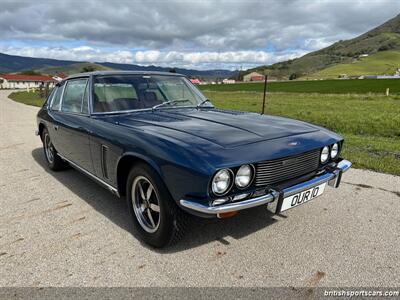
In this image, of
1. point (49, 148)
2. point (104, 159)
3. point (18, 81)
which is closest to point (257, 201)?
point (104, 159)

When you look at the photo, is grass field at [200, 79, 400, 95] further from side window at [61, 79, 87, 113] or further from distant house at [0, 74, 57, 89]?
distant house at [0, 74, 57, 89]

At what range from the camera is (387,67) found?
117 m

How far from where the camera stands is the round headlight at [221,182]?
2.32 m

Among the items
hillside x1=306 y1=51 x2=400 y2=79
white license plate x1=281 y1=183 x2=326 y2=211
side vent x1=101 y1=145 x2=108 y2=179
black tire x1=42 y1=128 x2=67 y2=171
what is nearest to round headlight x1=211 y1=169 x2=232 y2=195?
white license plate x1=281 y1=183 x2=326 y2=211

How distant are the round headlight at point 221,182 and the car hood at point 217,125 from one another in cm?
25

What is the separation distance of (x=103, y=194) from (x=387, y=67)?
13645cm

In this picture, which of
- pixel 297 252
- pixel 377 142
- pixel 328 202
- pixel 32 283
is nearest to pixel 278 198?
pixel 297 252

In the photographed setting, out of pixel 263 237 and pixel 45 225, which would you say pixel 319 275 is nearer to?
pixel 263 237

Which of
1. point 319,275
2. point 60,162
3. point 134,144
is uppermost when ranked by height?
point 134,144

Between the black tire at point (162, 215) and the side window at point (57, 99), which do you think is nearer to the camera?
the black tire at point (162, 215)

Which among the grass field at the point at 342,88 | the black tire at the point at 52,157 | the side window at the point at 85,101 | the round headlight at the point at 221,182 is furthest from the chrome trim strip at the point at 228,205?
the grass field at the point at 342,88

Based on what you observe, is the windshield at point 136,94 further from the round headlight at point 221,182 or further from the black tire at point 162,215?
the round headlight at point 221,182

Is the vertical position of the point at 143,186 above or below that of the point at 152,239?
above

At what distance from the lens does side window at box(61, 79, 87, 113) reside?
13.1 ft
